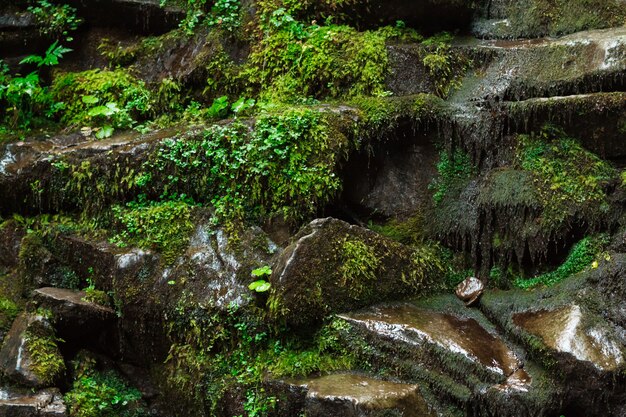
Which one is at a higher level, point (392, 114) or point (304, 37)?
point (304, 37)

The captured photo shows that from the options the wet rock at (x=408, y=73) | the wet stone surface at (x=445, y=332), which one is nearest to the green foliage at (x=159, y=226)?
A: the wet stone surface at (x=445, y=332)

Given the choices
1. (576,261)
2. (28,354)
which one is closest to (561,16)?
(576,261)

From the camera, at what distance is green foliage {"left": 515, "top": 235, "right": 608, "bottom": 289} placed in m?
6.15

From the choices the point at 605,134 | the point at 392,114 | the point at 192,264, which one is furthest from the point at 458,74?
the point at 192,264

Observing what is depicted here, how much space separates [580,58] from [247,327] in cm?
450

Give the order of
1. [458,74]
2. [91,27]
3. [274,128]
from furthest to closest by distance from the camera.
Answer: [91,27] < [458,74] < [274,128]

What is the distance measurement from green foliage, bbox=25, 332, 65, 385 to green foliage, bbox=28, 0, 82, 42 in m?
4.98

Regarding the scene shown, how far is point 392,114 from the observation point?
7.21 m

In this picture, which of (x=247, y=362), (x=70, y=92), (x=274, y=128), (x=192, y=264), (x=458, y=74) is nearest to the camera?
(x=247, y=362)

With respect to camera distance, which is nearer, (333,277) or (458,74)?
(333,277)

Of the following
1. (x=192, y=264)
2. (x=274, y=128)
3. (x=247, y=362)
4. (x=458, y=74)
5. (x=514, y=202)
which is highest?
(x=458, y=74)

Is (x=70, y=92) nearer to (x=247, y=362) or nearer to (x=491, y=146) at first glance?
(x=247, y=362)

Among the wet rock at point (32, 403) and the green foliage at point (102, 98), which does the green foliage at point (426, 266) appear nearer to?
the wet rock at point (32, 403)

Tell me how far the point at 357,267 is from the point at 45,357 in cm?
294
